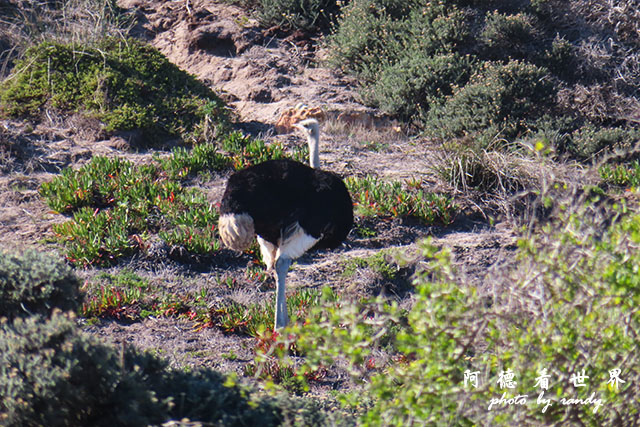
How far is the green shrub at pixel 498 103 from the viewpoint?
35.0 ft

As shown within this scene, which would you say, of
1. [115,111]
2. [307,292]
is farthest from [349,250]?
[115,111]

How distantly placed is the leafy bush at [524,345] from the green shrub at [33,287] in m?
1.84

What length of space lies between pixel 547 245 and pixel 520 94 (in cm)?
712

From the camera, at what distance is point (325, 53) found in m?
13.2

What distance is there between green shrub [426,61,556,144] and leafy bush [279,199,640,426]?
6733mm

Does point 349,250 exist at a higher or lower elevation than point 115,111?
lower

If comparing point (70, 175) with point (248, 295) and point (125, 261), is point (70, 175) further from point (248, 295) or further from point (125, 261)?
point (248, 295)

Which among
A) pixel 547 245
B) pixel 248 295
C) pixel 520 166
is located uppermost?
pixel 547 245

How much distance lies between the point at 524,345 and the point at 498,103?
7.28 m

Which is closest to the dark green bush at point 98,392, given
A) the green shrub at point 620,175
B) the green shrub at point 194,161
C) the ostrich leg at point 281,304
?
the ostrich leg at point 281,304

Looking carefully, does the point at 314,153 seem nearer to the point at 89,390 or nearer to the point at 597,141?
the point at 89,390

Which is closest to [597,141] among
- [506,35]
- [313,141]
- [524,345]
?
[506,35]

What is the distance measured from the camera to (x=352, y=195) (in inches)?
359

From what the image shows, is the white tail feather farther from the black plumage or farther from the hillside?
the hillside
